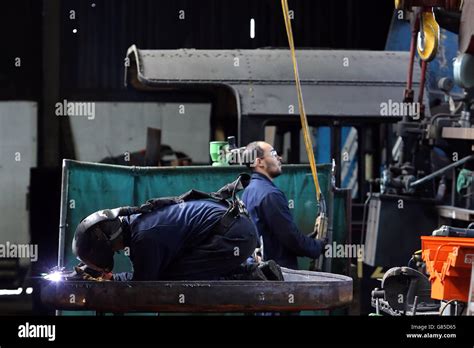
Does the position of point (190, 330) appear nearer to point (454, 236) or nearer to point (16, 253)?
point (454, 236)

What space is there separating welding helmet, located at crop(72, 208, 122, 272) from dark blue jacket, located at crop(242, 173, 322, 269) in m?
1.52

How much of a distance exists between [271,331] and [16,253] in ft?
16.8

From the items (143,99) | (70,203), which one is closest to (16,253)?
(143,99)

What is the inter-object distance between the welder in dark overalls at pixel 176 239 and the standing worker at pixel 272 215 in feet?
3.01

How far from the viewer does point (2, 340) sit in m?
6.20

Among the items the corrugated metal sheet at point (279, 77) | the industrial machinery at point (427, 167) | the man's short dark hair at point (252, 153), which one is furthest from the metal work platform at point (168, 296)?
the corrugated metal sheet at point (279, 77)

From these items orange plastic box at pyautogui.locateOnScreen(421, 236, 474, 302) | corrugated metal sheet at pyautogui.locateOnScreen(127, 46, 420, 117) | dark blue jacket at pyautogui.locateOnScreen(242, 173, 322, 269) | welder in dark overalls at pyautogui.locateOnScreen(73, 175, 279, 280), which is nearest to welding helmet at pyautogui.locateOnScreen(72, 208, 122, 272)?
welder in dark overalls at pyautogui.locateOnScreen(73, 175, 279, 280)

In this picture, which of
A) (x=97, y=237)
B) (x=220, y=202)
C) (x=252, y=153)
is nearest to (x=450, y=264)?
(x=220, y=202)

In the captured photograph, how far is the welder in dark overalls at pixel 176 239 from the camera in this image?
593 centimetres

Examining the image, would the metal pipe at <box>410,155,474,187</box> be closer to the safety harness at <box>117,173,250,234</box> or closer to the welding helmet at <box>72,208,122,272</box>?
the safety harness at <box>117,173,250,234</box>

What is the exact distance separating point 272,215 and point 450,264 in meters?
1.37

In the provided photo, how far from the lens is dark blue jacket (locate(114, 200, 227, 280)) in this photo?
5.97 m

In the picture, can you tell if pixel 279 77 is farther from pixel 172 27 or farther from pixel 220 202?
pixel 220 202

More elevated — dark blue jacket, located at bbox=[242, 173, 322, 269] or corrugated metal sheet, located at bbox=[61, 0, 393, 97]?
corrugated metal sheet, located at bbox=[61, 0, 393, 97]
